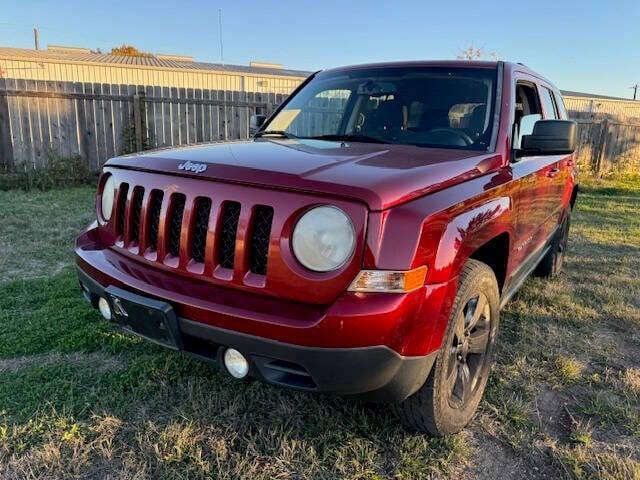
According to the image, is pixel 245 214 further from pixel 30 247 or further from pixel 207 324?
pixel 30 247

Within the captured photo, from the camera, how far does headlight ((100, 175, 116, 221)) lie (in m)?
2.55

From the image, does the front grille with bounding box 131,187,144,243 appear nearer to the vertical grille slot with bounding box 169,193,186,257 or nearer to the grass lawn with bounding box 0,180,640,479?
the vertical grille slot with bounding box 169,193,186,257

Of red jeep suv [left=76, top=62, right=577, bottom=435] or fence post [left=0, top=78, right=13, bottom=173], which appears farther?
fence post [left=0, top=78, right=13, bottom=173]

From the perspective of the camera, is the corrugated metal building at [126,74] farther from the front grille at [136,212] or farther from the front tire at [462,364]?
the front tire at [462,364]

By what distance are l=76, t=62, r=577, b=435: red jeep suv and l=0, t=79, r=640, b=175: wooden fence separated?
20.9 feet

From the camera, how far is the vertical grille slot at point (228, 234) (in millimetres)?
1975

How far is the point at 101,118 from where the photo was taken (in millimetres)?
9773

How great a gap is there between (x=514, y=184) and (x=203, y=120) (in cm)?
913

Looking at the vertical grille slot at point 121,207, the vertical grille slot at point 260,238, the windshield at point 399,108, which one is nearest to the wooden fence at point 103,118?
the windshield at point 399,108

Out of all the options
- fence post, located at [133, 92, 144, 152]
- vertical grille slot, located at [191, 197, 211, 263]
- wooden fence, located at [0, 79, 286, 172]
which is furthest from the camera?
fence post, located at [133, 92, 144, 152]

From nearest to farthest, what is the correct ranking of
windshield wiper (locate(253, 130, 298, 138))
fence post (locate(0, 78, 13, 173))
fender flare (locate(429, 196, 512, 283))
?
1. fender flare (locate(429, 196, 512, 283))
2. windshield wiper (locate(253, 130, 298, 138))
3. fence post (locate(0, 78, 13, 173))

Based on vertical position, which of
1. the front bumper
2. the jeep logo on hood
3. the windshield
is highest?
the windshield

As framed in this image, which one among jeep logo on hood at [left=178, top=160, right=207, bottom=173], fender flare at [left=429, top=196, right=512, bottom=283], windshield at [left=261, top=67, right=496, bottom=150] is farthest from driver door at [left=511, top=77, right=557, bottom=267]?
jeep logo on hood at [left=178, top=160, right=207, bottom=173]

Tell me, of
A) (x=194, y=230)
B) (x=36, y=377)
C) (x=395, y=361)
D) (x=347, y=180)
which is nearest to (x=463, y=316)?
(x=395, y=361)
